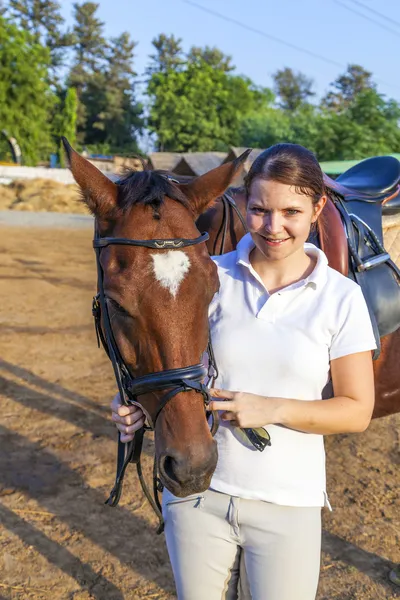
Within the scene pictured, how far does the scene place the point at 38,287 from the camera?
930 cm

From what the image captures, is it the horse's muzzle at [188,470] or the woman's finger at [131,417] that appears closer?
the horse's muzzle at [188,470]

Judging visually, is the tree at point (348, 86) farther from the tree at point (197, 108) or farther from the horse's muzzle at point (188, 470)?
the horse's muzzle at point (188, 470)

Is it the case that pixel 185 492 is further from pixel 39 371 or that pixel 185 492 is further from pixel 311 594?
pixel 39 371

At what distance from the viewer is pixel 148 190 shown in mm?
1627

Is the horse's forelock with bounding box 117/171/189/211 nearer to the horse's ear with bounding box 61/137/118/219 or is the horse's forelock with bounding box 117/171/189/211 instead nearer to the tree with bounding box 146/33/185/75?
the horse's ear with bounding box 61/137/118/219

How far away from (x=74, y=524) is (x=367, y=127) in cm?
2228

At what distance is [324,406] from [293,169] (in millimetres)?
669

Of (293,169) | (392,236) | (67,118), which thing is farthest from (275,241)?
(67,118)

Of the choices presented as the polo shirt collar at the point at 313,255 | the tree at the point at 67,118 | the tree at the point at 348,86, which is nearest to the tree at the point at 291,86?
the tree at the point at 348,86

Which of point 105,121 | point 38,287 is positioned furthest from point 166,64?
point 38,287

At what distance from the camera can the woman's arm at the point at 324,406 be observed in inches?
53.0

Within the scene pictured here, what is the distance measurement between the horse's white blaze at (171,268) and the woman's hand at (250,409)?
→ 1.15 ft

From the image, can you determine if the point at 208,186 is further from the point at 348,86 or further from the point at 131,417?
the point at 348,86

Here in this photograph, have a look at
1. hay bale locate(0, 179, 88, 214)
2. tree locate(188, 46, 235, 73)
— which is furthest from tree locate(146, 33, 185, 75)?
hay bale locate(0, 179, 88, 214)
